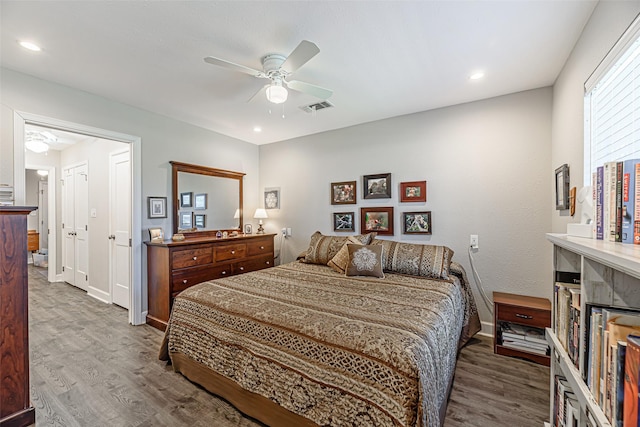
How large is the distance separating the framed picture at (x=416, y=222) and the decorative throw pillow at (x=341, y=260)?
2.34ft

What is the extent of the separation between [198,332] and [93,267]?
3690 mm

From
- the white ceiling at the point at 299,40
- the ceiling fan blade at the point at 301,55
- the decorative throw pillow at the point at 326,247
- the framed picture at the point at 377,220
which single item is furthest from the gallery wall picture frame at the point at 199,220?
the ceiling fan blade at the point at 301,55

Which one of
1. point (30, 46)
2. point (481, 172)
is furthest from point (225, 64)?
point (481, 172)

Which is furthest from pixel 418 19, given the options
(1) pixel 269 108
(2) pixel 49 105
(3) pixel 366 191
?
(2) pixel 49 105

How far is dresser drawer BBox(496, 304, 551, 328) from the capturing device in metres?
2.28

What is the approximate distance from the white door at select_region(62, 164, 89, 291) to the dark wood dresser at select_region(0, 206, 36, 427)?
3.45m

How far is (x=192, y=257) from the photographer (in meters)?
3.19

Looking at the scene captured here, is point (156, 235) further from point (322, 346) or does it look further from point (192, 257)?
point (322, 346)

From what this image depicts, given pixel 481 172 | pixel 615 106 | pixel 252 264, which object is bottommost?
pixel 252 264

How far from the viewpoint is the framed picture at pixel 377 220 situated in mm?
3455

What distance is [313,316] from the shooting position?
1.64m

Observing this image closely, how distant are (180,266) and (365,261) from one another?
2.16 meters

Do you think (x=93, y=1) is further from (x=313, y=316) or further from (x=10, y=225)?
(x=313, y=316)

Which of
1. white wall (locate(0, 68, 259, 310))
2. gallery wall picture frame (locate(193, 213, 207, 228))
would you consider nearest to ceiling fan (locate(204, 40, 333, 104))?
white wall (locate(0, 68, 259, 310))
